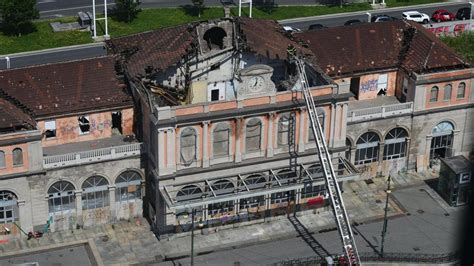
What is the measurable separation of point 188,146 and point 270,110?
289 inches

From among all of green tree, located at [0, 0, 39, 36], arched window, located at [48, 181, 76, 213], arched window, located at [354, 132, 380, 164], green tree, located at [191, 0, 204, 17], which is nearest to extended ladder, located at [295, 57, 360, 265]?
arched window, located at [354, 132, 380, 164]

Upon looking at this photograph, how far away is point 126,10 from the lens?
329 ft

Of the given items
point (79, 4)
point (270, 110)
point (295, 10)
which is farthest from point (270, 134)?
point (79, 4)

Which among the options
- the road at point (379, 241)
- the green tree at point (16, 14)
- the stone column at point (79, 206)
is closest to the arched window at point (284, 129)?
the road at point (379, 241)

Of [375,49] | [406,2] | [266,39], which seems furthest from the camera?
[406,2]

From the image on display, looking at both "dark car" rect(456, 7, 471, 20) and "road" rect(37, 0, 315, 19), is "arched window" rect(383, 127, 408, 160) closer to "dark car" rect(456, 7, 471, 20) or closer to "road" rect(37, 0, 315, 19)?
"dark car" rect(456, 7, 471, 20)

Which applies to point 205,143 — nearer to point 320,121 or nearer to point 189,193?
point 189,193

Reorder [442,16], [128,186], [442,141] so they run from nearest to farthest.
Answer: [128,186] → [442,141] → [442,16]

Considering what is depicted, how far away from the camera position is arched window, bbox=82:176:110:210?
5966cm

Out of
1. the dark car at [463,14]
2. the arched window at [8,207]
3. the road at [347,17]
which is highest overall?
the dark car at [463,14]

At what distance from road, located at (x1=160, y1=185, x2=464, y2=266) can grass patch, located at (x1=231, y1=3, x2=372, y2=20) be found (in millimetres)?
44905

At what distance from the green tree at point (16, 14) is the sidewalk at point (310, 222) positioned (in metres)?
46.8

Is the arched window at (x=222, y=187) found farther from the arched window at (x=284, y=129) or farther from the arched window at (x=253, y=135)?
the arched window at (x=284, y=129)

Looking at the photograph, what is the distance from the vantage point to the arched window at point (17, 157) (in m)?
56.6
